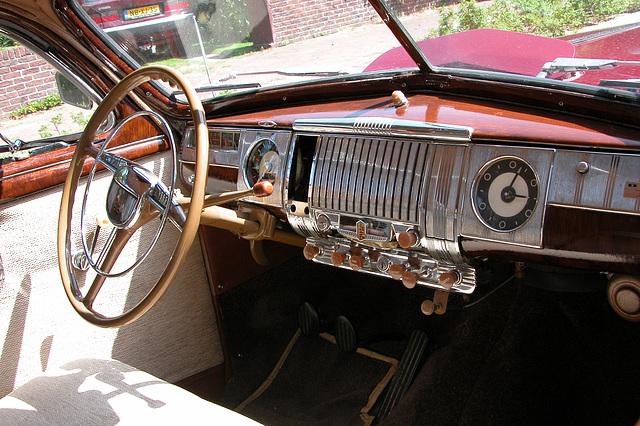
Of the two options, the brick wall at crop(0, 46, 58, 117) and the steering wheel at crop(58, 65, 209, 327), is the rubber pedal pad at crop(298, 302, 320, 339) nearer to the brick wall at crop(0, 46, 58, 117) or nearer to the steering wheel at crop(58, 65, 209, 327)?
the steering wheel at crop(58, 65, 209, 327)

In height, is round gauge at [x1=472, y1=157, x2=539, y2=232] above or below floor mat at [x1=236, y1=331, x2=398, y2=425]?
above

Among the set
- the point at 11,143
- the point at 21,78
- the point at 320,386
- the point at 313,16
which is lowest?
the point at 320,386

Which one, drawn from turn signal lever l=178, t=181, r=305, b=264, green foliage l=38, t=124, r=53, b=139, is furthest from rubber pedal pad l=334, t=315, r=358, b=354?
green foliage l=38, t=124, r=53, b=139

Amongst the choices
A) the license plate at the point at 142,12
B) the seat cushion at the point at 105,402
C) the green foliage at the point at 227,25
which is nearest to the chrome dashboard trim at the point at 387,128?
the green foliage at the point at 227,25

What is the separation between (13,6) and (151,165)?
779 millimetres

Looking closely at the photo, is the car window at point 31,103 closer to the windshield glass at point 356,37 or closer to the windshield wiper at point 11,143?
the windshield wiper at point 11,143

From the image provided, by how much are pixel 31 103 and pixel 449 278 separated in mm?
1848

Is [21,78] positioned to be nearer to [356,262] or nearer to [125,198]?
[125,198]

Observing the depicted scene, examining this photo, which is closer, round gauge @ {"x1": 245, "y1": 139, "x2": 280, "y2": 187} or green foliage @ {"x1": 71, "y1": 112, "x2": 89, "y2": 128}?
round gauge @ {"x1": 245, "y1": 139, "x2": 280, "y2": 187}

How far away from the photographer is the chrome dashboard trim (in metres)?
1.62

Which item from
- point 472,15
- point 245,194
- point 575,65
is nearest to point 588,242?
point 575,65

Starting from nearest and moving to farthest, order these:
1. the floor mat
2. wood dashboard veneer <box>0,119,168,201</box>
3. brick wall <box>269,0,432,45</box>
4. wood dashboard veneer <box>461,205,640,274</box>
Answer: wood dashboard veneer <box>461,205,640,274</box>, brick wall <box>269,0,432,45</box>, wood dashboard veneer <box>0,119,168,201</box>, the floor mat

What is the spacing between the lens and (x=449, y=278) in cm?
179

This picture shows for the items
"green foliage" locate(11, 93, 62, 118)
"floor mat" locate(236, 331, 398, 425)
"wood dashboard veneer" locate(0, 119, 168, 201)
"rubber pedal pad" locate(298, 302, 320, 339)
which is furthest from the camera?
"rubber pedal pad" locate(298, 302, 320, 339)
